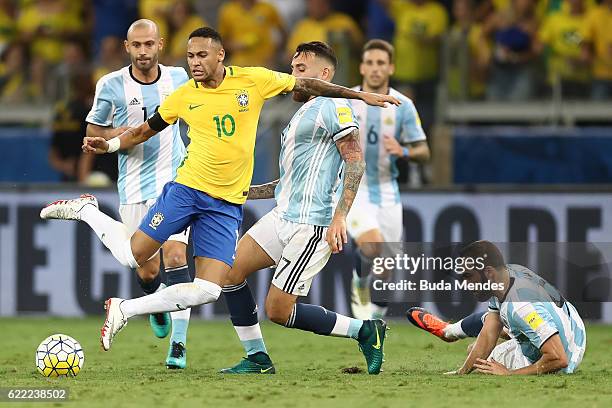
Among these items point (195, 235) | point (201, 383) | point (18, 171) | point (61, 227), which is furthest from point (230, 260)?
point (18, 171)

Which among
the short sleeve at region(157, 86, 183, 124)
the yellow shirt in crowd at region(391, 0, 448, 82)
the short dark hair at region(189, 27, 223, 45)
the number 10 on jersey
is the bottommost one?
the number 10 on jersey

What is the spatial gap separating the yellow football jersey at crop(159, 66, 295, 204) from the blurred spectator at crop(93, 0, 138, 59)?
8.28 metres

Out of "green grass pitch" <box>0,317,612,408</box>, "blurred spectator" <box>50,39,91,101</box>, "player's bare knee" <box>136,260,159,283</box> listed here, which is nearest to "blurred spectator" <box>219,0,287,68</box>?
"blurred spectator" <box>50,39,91,101</box>

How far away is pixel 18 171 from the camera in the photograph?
14930mm

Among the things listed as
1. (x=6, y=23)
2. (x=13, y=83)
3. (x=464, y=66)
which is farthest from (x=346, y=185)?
(x=6, y=23)

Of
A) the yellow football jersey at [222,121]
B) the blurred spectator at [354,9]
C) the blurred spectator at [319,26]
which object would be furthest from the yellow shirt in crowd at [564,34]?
the yellow football jersey at [222,121]

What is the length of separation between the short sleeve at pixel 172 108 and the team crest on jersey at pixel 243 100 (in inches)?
15.4

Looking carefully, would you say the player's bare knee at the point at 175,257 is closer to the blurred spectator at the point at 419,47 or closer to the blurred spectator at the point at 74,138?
the blurred spectator at the point at 74,138

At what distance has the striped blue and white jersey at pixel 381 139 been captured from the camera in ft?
36.5

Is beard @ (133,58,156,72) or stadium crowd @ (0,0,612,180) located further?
stadium crowd @ (0,0,612,180)

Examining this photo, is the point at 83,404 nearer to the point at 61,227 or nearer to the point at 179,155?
the point at 179,155

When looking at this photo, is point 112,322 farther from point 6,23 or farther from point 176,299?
point 6,23

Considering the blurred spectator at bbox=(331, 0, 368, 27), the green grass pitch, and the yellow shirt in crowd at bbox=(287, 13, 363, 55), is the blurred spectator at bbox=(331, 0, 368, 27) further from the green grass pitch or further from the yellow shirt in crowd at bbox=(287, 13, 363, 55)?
the green grass pitch

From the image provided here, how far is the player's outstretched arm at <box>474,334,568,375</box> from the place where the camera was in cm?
857
